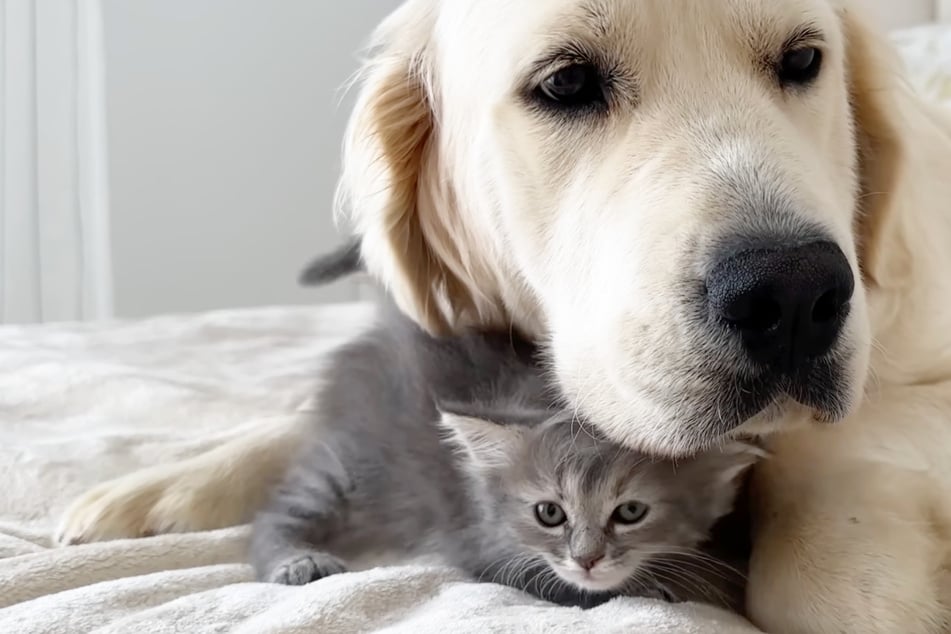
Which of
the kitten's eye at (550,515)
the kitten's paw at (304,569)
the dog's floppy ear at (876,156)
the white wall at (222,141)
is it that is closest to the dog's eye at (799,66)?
the dog's floppy ear at (876,156)

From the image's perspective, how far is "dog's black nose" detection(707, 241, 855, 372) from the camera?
928 millimetres

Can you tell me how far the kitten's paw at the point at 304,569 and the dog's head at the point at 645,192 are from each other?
0.35m

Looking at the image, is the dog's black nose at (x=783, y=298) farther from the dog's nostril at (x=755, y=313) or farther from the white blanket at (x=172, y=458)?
the white blanket at (x=172, y=458)

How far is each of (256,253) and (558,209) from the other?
109 inches

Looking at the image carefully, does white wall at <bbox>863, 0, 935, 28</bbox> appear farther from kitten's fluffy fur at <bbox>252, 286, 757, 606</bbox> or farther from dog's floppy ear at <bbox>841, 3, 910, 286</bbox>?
kitten's fluffy fur at <bbox>252, 286, 757, 606</bbox>

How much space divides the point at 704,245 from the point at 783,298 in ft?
0.33

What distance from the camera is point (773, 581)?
1091 millimetres

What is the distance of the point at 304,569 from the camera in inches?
48.4

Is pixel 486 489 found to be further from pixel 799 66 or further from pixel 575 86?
pixel 799 66

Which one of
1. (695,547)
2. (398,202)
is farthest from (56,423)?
(695,547)

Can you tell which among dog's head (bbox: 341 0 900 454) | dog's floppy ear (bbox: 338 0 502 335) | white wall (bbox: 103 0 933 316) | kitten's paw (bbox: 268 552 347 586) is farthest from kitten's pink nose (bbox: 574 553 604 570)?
white wall (bbox: 103 0 933 316)

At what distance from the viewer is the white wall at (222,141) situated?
3.52 m

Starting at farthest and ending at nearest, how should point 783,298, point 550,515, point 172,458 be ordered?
point 172,458
point 550,515
point 783,298

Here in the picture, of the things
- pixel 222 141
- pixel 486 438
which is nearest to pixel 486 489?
pixel 486 438
